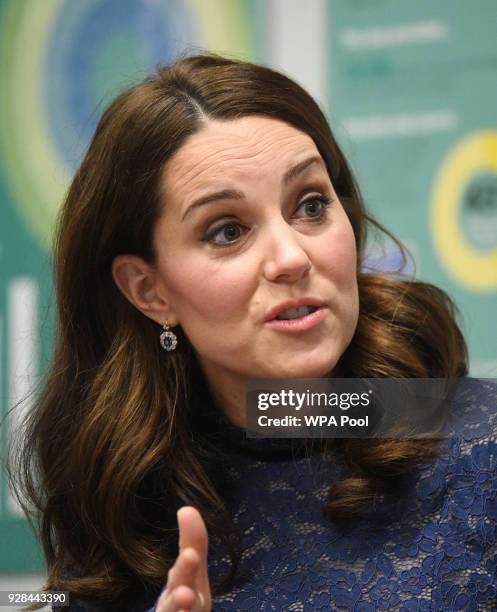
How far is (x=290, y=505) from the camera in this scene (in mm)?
998

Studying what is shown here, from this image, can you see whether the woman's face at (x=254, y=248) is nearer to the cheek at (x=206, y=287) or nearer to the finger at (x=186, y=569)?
the cheek at (x=206, y=287)

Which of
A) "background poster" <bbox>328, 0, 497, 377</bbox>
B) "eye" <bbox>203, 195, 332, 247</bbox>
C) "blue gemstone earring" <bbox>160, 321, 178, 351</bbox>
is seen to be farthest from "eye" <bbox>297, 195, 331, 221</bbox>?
"background poster" <bbox>328, 0, 497, 377</bbox>

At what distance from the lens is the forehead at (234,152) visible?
3.22ft

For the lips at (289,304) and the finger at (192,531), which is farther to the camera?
the lips at (289,304)

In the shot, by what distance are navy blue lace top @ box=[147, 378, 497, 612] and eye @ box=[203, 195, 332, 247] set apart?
0.22 meters

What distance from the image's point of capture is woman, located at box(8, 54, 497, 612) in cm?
94

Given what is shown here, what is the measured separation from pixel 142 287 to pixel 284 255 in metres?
0.22

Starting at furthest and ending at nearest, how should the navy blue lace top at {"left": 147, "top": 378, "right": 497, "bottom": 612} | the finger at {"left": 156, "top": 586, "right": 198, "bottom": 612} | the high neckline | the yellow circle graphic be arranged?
the yellow circle graphic < the high neckline < the navy blue lace top at {"left": 147, "top": 378, "right": 497, "bottom": 612} < the finger at {"left": 156, "top": 586, "right": 198, "bottom": 612}

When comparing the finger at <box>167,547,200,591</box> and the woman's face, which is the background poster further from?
the finger at <box>167,547,200,591</box>

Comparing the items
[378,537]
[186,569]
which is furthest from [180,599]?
[378,537]

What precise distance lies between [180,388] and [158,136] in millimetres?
278

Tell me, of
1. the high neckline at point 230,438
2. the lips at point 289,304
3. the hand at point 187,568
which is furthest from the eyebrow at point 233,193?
the hand at point 187,568

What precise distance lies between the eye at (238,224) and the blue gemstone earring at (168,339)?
14 cm

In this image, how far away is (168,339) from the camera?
1.09 m
